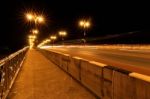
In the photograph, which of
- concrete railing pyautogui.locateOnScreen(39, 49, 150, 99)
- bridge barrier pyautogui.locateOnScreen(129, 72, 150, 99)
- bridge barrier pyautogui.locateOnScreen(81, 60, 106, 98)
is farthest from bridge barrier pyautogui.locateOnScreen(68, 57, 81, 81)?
bridge barrier pyautogui.locateOnScreen(129, 72, 150, 99)

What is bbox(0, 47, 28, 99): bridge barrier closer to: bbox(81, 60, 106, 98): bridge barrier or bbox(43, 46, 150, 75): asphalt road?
bbox(81, 60, 106, 98): bridge barrier

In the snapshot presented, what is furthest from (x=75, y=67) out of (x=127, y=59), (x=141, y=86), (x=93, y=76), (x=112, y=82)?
(x=127, y=59)

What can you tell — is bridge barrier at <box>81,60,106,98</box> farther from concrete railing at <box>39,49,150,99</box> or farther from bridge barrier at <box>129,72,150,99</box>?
bridge barrier at <box>129,72,150,99</box>

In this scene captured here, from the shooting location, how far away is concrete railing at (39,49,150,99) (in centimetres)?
529

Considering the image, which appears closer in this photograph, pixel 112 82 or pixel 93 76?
pixel 112 82

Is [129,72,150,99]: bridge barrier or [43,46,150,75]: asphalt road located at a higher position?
[129,72,150,99]: bridge barrier

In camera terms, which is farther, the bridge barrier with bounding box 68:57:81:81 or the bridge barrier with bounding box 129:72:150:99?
the bridge barrier with bounding box 68:57:81:81

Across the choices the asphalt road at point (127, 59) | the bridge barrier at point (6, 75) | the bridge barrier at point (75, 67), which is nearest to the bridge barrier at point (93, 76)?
the bridge barrier at point (75, 67)

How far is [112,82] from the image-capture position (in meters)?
6.85

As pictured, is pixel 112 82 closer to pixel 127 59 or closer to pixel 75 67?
pixel 75 67

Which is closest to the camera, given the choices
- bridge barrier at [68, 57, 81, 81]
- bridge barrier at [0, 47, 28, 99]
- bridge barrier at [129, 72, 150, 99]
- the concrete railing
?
bridge barrier at [129, 72, 150, 99]

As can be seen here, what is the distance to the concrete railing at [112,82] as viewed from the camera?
529 cm

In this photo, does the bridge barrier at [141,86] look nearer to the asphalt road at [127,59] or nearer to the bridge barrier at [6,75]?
the bridge barrier at [6,75]

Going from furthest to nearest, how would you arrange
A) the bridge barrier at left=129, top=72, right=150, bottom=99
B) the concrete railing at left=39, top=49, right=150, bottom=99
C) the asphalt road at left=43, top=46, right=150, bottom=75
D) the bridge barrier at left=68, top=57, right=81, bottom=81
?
1. the asphalt road at left=43, top=46, right=150, bottom=75
2. the bridge barrier at left=68, top=57, right=81, bottom=81
3. the concrete railing at left=39, top=49, right=150, bottom=99
4. the bridge barrier at left=129, top=72, right=150, bottom=99
